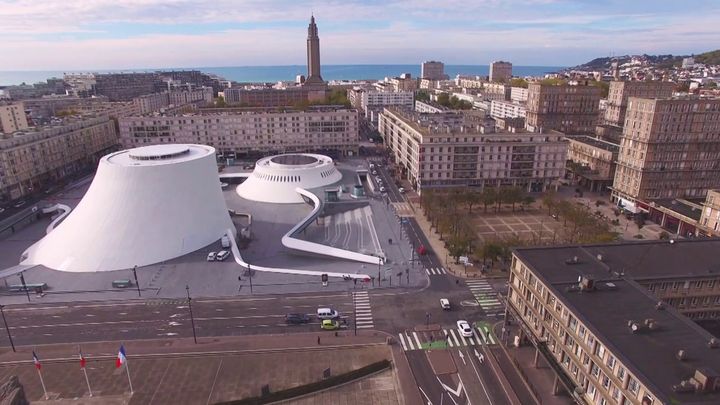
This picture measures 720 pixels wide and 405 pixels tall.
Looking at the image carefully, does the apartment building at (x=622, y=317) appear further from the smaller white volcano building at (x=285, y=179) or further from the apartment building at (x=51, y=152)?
the apartment building at (x=51, y=152)

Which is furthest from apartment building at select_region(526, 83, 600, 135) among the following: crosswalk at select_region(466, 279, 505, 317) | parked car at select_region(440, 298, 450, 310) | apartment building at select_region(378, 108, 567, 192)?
parked car at select_region(440, 298, 450, 310)

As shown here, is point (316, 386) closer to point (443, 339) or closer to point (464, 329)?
point (443, 339)

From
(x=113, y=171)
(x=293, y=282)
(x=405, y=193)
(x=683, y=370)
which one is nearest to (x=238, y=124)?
(x=405, y=193)

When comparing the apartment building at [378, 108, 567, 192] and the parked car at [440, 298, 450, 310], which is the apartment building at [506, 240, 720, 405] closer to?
the parked car at [440, 298, 450, 310]

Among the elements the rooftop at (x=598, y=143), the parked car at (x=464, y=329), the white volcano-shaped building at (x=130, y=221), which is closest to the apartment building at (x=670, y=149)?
the rooftop at (x=598, y=143)

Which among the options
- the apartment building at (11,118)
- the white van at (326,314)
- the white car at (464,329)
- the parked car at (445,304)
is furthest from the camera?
the apartment building at (11,118)

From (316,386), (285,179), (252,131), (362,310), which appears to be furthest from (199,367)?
(252,131)

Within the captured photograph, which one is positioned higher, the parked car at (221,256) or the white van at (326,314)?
the parked car at (221,256)

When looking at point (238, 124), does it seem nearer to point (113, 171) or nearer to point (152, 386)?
point (113, 171)
